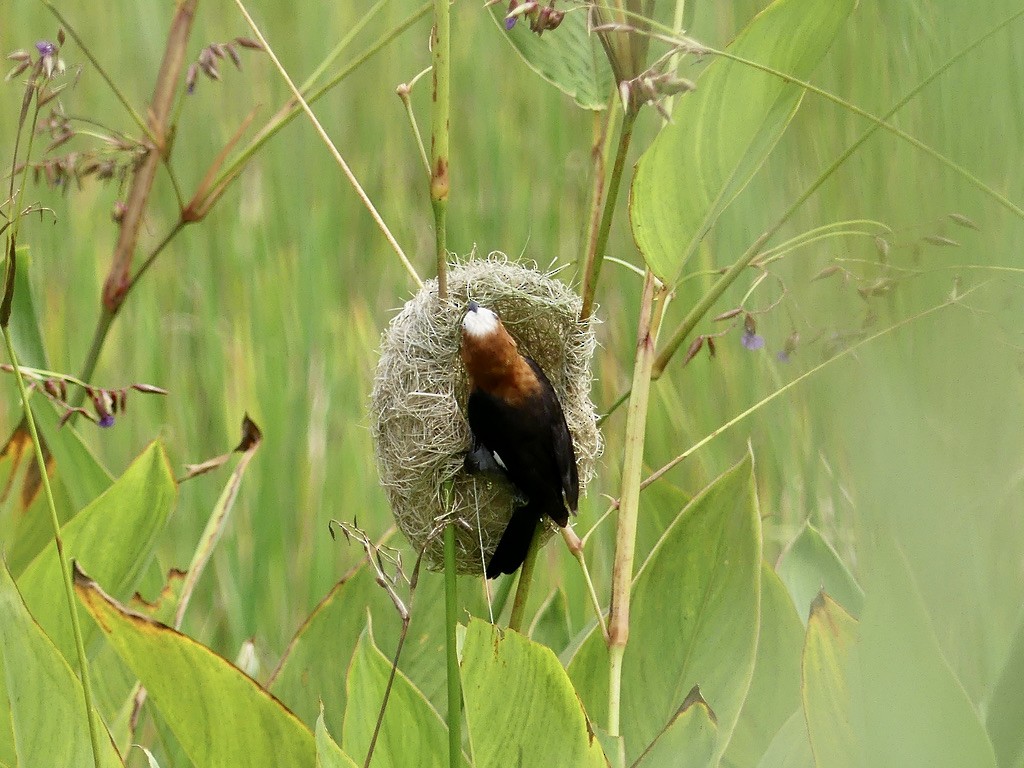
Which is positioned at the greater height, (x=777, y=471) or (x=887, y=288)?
(x=887, y=288)

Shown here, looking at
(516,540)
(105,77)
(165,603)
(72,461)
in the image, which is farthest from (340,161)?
(72,461)

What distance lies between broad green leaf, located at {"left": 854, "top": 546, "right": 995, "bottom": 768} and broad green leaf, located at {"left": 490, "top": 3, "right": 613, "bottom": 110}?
2.70ft

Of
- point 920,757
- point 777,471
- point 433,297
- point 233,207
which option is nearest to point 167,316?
point 233,207

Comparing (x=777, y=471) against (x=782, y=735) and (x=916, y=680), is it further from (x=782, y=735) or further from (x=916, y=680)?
(x=916, y=680)

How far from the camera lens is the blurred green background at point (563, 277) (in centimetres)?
49

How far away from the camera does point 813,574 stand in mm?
1766

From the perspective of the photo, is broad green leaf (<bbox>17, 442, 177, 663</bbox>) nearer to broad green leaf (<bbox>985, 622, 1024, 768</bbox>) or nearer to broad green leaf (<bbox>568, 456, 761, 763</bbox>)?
broad green leaf (<bbox>568, 456, 761, 763</bbox>)

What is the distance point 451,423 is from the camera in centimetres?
141

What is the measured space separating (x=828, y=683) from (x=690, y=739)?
155 mm

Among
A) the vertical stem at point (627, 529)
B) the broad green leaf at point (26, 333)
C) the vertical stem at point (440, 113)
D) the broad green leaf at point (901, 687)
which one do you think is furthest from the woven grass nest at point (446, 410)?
the broad green leaf at point (26, 333)

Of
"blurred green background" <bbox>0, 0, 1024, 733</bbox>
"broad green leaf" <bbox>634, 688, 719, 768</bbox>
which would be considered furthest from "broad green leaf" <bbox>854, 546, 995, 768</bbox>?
"broad green leaf" <bbox>634, 688, 719, 768</bbox>

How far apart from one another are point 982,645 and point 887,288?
0.24 m

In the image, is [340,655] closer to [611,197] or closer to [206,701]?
[206,701]

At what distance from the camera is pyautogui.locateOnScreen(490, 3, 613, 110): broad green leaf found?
1.36 m
